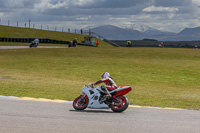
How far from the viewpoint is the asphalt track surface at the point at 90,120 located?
883cm

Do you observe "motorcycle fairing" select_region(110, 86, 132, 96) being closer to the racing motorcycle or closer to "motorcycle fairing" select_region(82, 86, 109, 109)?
the racing motorcycle

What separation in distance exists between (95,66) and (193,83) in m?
11.0

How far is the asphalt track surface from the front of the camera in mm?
8833

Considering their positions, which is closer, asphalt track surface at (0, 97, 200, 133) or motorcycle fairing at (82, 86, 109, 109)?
asphalt track surface at (0, 97, 200, 133)

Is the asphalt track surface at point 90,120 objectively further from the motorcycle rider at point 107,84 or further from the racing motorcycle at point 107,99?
the motorcycle rider at point 107,84

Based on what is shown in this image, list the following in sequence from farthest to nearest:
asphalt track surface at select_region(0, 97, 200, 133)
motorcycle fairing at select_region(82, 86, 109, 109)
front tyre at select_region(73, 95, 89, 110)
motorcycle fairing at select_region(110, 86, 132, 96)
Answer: front tyre at select_region(73, 95, 89, 110)
motorcycle fairing at select_region(82, 86, 109, 109)
motorcycle fairing at select_region(110, 86, 132, 96)
asphalt track surface at select_region(0, 97, 200, 133)

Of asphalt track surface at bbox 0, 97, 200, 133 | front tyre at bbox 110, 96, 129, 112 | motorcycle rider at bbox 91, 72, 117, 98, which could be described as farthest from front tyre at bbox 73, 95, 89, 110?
front tyre at bbox 110, 96, 129, 112

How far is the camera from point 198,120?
1011cm

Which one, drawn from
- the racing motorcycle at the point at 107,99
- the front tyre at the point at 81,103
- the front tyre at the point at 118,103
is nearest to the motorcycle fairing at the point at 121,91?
the racing motorcycle at the point at 107,99

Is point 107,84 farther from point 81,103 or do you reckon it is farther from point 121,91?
point 81,103

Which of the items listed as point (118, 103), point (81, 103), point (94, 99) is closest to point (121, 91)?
point (118, 103)

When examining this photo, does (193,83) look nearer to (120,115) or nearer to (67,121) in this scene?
(120,115)

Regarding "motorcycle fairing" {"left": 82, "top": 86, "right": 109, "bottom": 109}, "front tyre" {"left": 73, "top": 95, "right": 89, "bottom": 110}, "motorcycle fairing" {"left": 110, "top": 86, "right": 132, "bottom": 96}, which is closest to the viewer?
"motorcycle fairing" {"left": 110, "top": 86, "right": 132, "bottom": 96}

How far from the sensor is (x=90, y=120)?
394 inches
